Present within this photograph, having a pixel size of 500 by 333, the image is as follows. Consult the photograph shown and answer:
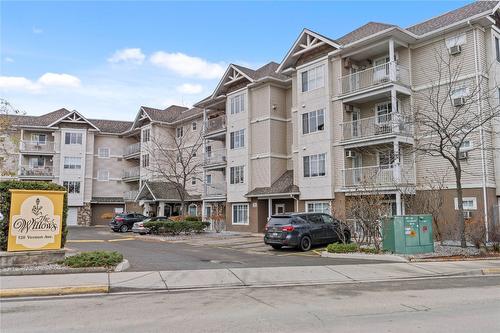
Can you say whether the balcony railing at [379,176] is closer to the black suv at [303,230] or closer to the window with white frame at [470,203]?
the window with white frame at [470,203]

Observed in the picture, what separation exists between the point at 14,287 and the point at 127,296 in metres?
2.67

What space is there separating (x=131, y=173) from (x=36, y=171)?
1061 cm

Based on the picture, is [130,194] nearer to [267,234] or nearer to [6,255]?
[267,234]

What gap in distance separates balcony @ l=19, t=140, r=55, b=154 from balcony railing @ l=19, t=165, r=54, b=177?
1.85 metres

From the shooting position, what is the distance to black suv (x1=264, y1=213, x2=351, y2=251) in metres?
18.9

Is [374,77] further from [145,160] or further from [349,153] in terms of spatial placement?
[145,160]

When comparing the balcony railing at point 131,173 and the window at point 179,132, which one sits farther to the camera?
the balcony railing at point 131,173

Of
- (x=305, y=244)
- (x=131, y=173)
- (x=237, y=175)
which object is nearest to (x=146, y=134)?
(x=131, y=173)

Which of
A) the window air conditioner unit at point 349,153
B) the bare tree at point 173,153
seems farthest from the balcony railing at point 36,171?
the window air conditioner unit at point 349,153

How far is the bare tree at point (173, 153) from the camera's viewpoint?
141ft

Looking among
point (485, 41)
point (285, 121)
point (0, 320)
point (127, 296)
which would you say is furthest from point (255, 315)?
point (285, 121)

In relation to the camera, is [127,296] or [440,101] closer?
[127,296]

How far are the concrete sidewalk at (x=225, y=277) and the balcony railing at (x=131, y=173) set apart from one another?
39.9m

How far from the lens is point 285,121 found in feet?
110
